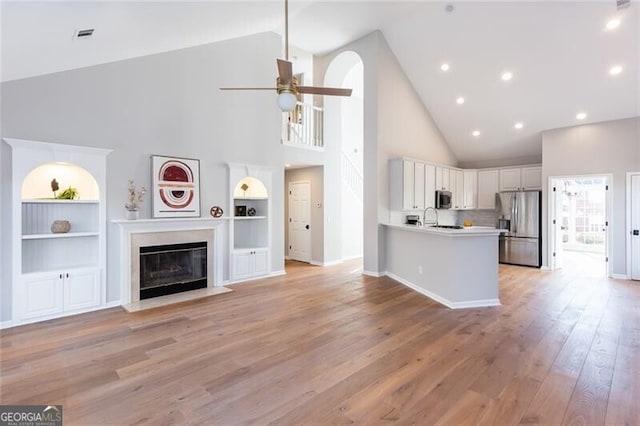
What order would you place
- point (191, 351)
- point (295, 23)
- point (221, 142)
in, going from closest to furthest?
point (191, 351) < point (221, 142) < point (295, 23)

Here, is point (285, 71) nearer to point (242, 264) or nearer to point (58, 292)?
point (242, 264)

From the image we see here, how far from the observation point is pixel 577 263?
7938mm

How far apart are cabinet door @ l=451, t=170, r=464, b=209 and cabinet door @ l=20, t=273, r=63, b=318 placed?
8.12 m

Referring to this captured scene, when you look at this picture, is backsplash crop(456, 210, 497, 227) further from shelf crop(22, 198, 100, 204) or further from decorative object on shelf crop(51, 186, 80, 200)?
decorative object on shelf crop(51, 186, 80, 200)

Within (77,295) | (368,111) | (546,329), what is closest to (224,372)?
(77,295)

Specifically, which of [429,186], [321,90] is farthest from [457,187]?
→ [321,90]

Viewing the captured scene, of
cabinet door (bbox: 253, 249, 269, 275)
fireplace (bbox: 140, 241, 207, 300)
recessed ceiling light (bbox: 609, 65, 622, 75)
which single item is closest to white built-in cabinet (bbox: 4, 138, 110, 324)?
fireplace (bbox: 140, 241, 207, 300)

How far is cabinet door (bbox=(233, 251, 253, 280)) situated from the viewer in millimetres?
6016

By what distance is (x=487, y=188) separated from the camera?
28.0ft

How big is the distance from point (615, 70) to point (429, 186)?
368 cm

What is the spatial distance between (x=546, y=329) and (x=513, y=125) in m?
5.36

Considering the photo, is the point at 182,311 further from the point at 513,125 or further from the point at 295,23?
the point at 513,125

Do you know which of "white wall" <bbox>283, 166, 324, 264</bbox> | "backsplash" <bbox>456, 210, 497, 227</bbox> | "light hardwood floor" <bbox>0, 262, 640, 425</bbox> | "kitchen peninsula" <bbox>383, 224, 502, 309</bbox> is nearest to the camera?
"light hardwood floor" <bbox>0, 262, 640, 425</bbox>

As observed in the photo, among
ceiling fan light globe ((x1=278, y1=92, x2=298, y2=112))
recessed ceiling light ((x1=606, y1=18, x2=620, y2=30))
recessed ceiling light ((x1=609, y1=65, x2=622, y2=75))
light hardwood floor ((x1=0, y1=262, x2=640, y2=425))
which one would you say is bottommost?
light hardwood floor ((x1=0, y1=262, x2=640, y2=425))
